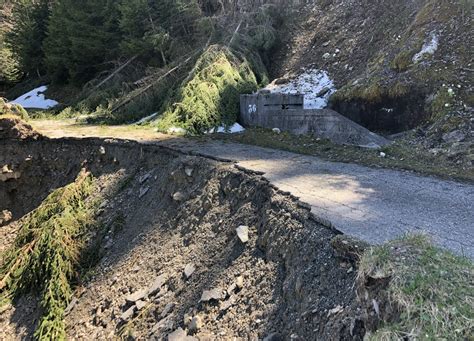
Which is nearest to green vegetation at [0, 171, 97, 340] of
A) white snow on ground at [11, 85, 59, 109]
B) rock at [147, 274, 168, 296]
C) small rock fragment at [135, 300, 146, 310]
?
small rock fragment at [135, 300, 146, 310]

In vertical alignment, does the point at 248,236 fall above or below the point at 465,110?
below

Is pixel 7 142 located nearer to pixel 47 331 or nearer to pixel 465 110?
pixel 47 331

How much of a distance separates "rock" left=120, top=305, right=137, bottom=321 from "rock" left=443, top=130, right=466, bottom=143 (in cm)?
571

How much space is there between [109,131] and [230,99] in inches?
134

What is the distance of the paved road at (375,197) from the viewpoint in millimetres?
3889

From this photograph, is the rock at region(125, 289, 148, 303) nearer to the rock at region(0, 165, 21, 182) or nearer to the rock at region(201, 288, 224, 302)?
the rock at region(201, 288, 224, 302)

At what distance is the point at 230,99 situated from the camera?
10.8 m

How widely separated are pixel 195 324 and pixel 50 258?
3.77 meters

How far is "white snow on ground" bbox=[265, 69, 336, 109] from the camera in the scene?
412 inches

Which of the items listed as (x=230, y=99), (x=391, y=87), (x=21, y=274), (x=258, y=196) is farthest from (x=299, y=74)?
(x=21, y=274)

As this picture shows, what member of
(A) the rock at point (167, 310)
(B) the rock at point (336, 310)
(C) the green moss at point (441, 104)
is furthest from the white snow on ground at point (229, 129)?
(B) the rock at point (336, 310)

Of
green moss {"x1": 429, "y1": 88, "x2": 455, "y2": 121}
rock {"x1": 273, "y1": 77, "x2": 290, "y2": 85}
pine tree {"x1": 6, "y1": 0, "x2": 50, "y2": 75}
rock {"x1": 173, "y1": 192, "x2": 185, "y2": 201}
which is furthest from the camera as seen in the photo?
pine tree {"x1": 6, "y1": 0, "x2": 50, "y2": 75}

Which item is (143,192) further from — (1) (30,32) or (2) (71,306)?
(1) (30,32)

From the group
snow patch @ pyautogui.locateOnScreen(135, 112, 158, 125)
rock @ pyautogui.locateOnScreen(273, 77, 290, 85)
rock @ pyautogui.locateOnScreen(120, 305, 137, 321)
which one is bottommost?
rock @ pyautogui.locateOnScreen(120, 305, 137, 321)
